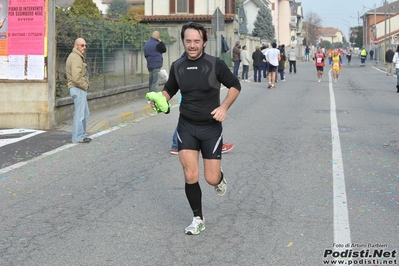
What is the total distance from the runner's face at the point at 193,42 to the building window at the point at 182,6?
1698 inches

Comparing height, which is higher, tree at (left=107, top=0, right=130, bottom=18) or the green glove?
tree at (left=107, top=0, right=130, bottom=18)

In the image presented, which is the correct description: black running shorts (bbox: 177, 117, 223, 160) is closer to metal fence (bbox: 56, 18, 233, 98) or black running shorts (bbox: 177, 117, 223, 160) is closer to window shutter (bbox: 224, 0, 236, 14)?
metal fence (bbox: 56, 18, 233, 98)

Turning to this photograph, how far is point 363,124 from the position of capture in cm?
1409

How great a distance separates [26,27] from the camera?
1327 cm

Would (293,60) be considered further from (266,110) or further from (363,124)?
(363,124)

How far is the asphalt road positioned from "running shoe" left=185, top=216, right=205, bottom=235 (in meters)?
0.06

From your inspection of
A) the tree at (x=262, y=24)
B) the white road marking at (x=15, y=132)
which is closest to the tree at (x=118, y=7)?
the tree at (x=262, y=24)

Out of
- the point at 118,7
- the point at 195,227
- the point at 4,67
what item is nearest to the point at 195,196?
the point at 195,227

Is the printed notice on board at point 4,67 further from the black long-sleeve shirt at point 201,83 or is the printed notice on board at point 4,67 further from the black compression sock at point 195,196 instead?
the black compression sock at point 195,196

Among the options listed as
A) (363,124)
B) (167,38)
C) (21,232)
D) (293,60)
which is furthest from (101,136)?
(293,60)

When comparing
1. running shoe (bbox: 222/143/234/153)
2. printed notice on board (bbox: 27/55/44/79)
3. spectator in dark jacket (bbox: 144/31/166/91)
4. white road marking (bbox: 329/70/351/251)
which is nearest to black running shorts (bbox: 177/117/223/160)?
white road marking (bbox: 329/70/351/251)

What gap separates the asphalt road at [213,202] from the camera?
5.50 m

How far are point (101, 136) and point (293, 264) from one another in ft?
25.9

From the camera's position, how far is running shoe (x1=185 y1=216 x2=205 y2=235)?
5.94 metres
